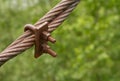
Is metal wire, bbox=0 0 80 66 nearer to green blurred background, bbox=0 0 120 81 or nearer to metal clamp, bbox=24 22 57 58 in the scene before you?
metal clamp, bbox=24 22 57 58

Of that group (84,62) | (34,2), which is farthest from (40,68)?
(34,2)

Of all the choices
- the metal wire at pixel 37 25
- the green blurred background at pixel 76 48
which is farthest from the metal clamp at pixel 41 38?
the green blurred background at pixel 76 48

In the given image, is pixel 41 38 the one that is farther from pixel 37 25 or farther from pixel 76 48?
pixel 76 48

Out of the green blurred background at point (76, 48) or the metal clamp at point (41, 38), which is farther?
the green blurred background at point (76, 48)

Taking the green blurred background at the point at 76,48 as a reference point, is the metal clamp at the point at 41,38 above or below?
above

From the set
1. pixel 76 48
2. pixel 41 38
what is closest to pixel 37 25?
pixel 41 38

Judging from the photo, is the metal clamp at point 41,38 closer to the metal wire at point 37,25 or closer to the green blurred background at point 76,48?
the metal wire at point 37,25
